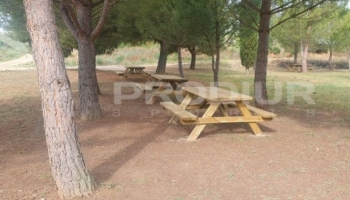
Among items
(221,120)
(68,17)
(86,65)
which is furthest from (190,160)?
(68,17)

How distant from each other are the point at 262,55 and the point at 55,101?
478cm

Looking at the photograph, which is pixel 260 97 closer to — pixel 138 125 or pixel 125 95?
pixel 138 125

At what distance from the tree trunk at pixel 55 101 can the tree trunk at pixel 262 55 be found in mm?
4641

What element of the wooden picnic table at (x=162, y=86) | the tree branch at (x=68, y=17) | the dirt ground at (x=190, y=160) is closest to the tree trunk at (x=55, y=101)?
the dirt ground at (x=190, y=160)

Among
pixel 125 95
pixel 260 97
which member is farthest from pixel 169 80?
pixel 260 97

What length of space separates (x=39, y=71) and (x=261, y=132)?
3.51 m

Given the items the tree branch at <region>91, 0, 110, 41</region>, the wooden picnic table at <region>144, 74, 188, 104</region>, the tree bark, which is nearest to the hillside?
the wooden picnic table at <region>144, 74, 188, 104</region>

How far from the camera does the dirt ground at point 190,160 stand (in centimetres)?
290

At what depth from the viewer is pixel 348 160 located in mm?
3734

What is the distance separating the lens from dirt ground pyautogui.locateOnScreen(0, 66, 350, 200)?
9.51ft

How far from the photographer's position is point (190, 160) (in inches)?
147

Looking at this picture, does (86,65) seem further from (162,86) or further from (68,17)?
(162,86)

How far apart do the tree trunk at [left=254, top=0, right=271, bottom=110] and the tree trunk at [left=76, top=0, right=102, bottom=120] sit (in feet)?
11.1

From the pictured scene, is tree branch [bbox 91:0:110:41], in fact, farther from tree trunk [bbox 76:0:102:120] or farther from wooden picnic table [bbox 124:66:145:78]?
wooden picnic table [bbox 124:66:145:78]
